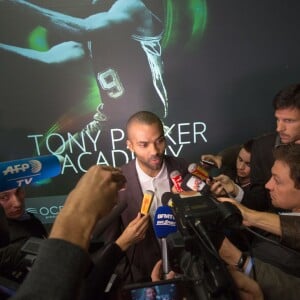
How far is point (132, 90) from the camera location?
7.64ft

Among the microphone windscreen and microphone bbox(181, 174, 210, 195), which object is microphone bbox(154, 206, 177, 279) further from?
microphone bbox(181, 174, 210, 195)

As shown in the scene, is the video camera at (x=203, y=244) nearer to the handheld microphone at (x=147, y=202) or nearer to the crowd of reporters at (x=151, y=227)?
the crowd of reporters at (x=151, y=227)

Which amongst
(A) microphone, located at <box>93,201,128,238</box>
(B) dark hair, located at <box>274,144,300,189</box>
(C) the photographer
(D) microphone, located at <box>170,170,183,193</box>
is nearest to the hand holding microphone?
(A) microphone, located at <box>93,201,128,238</box>

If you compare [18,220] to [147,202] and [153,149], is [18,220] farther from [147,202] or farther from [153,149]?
[153,149]

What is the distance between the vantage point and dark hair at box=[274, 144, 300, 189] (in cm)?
128

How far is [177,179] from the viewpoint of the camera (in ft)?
5.10

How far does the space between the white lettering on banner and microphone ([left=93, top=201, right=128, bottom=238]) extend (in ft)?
2.93

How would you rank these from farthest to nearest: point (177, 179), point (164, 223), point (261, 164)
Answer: point (261, 164) < point (177, 179) < point (164, 223)

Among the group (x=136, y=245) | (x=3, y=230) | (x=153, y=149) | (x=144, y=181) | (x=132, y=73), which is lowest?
(x=136, y=245)

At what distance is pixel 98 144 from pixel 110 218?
3.39 ft

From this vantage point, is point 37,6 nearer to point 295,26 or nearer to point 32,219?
point 32,219

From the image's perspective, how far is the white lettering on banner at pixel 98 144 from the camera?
2.40 metres

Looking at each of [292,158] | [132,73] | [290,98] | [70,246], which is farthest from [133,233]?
[132,73]

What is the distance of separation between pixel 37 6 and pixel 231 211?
2.04 metres
